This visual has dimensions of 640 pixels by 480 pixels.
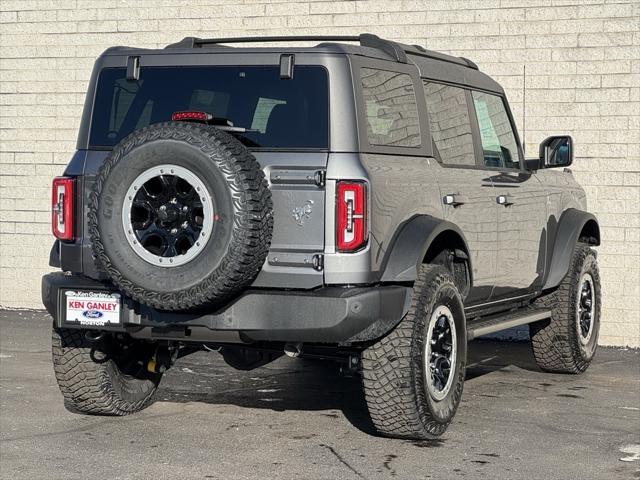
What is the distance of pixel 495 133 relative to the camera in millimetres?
8641

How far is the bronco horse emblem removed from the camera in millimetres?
6355

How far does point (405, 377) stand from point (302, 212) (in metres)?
1.01

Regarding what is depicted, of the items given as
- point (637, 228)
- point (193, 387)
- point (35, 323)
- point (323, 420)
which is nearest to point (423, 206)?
point (323, 420)

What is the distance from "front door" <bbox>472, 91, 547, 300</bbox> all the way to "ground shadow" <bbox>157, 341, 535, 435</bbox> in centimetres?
107

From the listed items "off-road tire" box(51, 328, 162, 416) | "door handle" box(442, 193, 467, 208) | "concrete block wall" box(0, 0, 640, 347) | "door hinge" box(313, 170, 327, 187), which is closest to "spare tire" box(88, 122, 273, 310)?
"door hinge" box(313, 170, 327, 187)

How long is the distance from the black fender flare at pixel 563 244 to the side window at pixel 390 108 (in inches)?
92.6

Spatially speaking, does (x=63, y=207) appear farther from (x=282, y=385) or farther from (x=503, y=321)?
(x=503, y=321)

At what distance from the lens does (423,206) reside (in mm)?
6980

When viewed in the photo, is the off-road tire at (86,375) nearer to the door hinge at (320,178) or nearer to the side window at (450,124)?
the door hinge at (320,178)

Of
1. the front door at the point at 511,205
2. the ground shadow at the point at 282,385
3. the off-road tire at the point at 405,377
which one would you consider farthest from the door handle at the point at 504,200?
the ground shadow at the point at 282,385

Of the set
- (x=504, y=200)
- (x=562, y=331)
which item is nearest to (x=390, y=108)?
(x=504, y=200)

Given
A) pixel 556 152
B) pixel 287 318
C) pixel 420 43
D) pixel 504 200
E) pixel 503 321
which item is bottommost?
pixel 503 321

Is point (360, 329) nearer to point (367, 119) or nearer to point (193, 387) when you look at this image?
point (367, 119)

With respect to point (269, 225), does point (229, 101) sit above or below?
above
